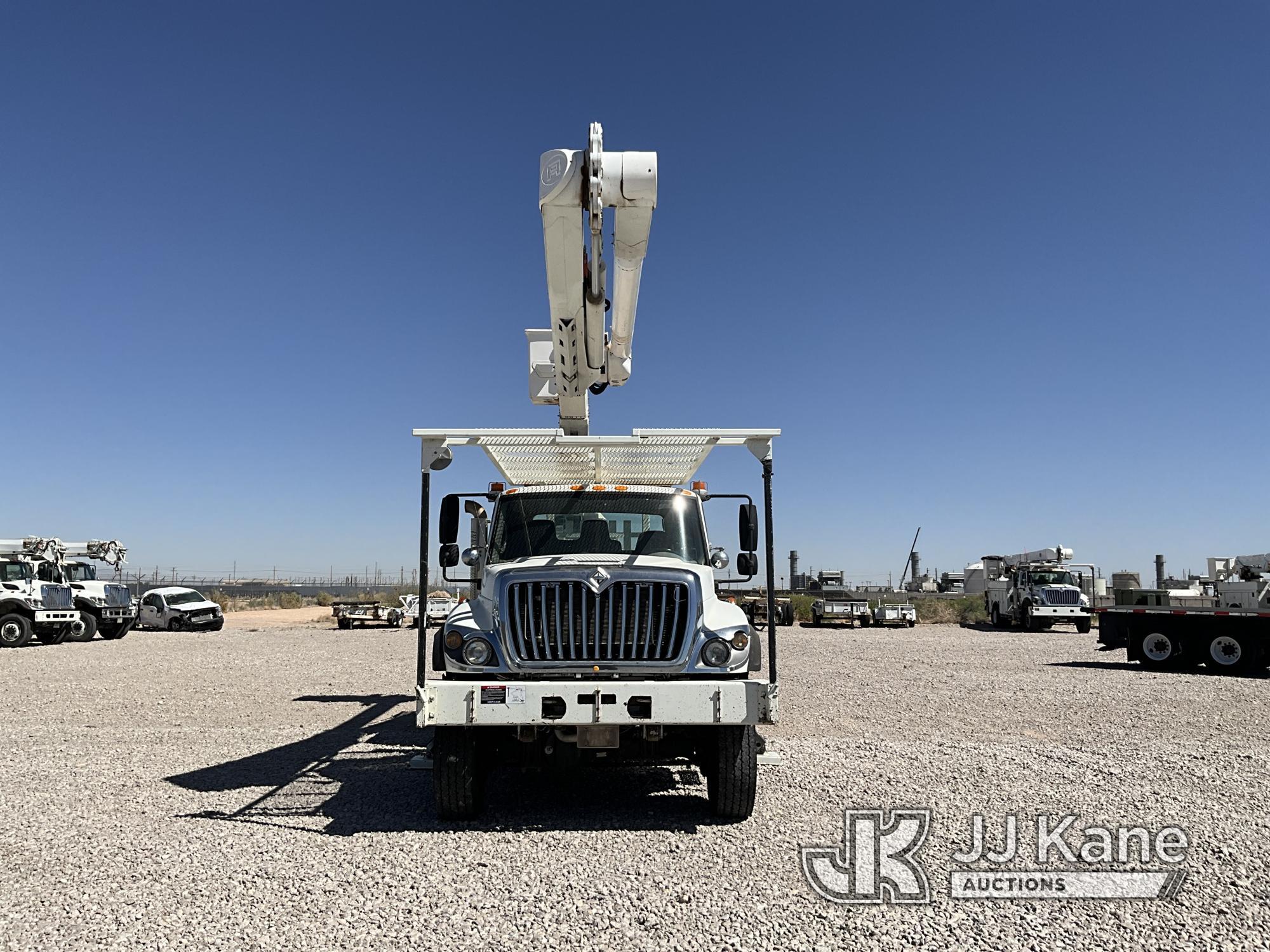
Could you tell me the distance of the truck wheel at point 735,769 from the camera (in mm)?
5996

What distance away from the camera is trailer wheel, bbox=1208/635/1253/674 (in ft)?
53.5

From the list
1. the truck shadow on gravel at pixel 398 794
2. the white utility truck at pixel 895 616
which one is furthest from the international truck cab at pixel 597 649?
the white utility truck at pixel 895 616

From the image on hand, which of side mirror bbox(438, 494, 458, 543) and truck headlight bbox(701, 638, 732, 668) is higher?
side mirror bbox(438, 494, 458, 543)

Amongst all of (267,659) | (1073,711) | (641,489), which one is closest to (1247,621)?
(1073,711)

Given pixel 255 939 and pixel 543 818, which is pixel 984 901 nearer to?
pixel 543 818

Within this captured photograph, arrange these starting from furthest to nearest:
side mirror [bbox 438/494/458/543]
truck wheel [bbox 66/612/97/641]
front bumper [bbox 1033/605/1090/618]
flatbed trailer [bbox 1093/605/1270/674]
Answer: front bumper [bbox 1033/605/1090/618] → truck wheel [bbox 66/612/97/641] → flatbed trailer [bbox 1093/605/1270/674] → side mirror [bbox 438/494/458/543]

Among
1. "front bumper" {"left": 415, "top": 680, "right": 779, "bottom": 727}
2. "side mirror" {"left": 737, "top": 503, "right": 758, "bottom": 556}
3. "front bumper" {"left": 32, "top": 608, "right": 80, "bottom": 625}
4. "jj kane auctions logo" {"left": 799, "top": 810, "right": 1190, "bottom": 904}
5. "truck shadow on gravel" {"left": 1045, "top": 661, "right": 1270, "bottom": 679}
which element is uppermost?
"side mirror" {"left": 737, "top": 503, "right": 758, "bottom": 556}

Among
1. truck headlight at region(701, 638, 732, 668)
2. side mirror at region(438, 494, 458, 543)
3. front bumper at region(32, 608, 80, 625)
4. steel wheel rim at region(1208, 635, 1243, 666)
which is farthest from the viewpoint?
front bumper at region(32, 608, 80, 625)

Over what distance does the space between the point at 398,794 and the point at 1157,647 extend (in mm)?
15788

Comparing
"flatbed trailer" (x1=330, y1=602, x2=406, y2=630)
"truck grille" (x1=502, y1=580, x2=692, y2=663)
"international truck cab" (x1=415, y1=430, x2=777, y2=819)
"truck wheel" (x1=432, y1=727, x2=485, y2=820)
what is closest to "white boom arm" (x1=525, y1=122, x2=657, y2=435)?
"international truck cab" (x1=415, y1=430, x2=777, y2=819)

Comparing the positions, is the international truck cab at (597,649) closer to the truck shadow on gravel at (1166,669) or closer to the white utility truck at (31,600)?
the truck shadow on gravel at (1166,669)

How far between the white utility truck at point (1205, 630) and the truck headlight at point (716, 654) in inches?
567

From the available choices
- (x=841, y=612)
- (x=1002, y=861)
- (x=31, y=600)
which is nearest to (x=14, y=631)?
(x=31, y=600)

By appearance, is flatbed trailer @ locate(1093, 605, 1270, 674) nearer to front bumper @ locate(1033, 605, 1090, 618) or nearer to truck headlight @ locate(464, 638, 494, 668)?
front bumper @ locate(1033, 605, 1090, 618)
